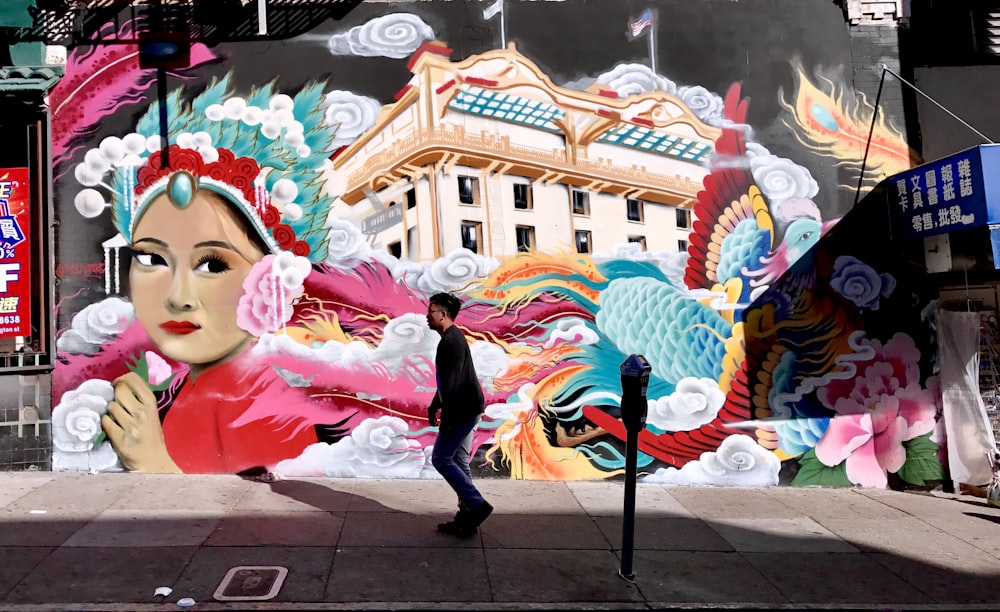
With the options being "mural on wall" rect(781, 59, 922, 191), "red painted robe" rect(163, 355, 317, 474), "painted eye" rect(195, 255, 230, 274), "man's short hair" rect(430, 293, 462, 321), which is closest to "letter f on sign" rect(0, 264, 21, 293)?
"painted eye" rect(195, 255, 230, 274)

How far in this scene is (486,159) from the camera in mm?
8094

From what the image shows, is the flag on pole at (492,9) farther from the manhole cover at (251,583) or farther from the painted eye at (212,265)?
the manhole cover at (251,583)

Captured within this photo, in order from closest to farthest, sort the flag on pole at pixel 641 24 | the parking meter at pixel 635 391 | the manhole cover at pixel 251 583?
the manhole cover at pixel 251 583 → the parking meter at pixel 635 391 → the flag on pole at pixel 641 24

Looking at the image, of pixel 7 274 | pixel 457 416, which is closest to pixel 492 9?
pixel 457 416

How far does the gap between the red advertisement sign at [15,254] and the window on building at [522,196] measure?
16.1 feet

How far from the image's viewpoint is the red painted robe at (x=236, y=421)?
788cm

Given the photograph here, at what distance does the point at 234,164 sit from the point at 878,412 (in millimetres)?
7152

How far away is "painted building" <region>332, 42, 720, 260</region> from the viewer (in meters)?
8.03

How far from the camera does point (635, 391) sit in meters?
5.24

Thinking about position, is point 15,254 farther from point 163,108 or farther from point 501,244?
point 501,244

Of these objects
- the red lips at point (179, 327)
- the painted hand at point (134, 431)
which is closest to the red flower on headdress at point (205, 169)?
the red lips at point (179, 327)

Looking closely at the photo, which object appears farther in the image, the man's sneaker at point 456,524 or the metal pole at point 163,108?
the metal pole at point 163,108

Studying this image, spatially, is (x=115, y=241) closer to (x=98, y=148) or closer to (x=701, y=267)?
(x=98, y=148)

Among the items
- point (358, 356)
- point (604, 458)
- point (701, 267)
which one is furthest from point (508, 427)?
point (701, 267)
